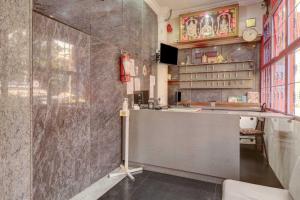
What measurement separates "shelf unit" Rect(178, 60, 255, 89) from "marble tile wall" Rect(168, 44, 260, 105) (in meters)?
0.15

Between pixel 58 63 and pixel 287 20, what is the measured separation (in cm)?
315

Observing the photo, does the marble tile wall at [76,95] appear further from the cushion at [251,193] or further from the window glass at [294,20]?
the window glass at [294,20]

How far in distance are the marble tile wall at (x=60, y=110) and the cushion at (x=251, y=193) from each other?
5.67ft

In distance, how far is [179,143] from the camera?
289 cm

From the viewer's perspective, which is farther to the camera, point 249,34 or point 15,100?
point 249,34

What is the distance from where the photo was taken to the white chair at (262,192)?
1384 mm

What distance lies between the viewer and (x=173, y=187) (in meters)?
2.55

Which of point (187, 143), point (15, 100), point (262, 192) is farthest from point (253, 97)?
point (15, 100)

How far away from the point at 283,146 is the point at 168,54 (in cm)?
371

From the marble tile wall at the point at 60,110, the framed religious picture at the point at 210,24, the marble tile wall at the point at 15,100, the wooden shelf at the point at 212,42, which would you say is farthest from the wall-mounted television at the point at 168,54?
the marble tile wall at the point at 15,100

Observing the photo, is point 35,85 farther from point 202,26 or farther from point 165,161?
point 202,26

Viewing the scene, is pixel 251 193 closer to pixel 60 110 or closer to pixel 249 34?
pixel 60 110

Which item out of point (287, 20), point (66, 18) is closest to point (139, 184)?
point (66, 18)

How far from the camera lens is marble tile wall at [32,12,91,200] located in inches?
70.7
